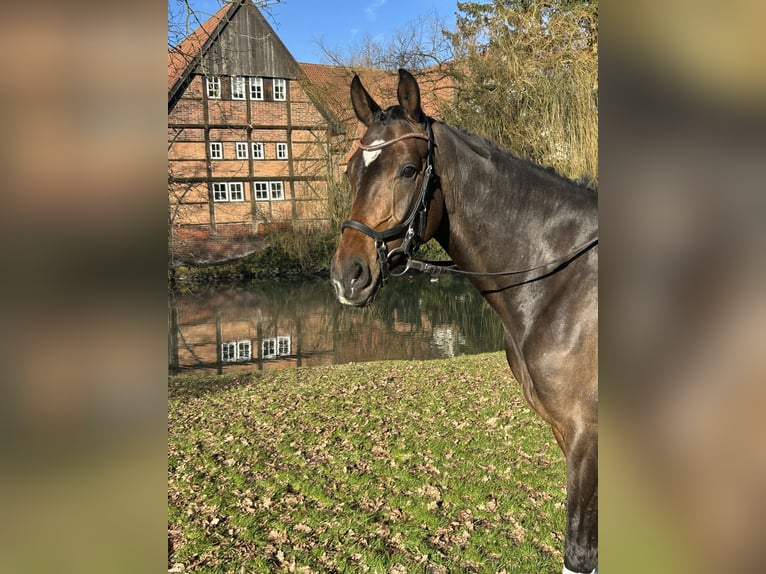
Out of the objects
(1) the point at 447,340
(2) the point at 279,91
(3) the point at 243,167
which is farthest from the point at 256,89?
(1) the point at 447,340

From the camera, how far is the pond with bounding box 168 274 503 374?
12344mm

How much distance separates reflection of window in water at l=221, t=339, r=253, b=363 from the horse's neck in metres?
10.2

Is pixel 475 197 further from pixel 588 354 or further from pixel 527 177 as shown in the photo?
pixel 588 354

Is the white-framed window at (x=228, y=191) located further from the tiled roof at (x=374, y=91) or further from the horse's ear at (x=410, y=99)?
the horse's ear at (x=410, y=99)

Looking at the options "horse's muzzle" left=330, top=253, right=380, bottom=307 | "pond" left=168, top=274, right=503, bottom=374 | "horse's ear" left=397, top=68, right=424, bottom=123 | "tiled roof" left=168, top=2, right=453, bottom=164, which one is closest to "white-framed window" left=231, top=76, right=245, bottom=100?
"tiled roof" left=168, top=2, right=453, bottom=164

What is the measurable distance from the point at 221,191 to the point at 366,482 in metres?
23.5

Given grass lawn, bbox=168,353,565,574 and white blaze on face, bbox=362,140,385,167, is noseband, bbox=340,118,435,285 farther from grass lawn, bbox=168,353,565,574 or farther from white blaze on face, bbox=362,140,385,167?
grass lawn, bbox=168,353,565,574

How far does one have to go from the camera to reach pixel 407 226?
2684mm

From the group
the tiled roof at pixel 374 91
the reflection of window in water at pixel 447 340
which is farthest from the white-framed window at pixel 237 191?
the reflection of window in water at pixel 447 340

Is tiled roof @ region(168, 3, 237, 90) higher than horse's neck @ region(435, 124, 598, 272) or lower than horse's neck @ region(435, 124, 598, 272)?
→ higher

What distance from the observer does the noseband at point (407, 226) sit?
2618mm
